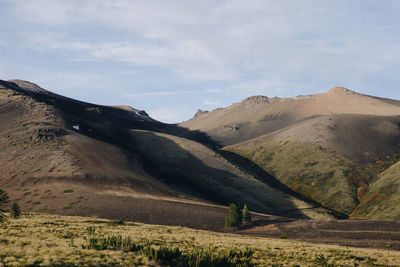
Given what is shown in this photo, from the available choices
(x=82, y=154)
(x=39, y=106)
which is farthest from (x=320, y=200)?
(x=39, y=106)

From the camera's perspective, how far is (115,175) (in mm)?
88812

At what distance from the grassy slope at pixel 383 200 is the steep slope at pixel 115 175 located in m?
12.4

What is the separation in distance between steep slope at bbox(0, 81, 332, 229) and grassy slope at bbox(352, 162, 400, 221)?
40.6ft

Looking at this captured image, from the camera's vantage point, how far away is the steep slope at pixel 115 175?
67.8m

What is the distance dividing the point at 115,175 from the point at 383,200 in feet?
264

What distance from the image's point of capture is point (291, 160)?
145 metres

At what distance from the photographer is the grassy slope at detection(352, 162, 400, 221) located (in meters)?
86.2

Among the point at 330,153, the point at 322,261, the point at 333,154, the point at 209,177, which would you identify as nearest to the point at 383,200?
the point at 333,154

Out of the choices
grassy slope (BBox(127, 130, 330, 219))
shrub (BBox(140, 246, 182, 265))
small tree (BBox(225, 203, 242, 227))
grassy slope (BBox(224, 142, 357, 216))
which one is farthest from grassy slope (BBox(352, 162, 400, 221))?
shrub (BBox(140, 246, 182, 265))

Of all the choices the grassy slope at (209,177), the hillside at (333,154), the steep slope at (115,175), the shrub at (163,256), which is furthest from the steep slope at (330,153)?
the shrub at (163,256)

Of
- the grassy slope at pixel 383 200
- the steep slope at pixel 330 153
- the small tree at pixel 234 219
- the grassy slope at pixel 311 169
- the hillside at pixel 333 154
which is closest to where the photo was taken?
the small tree at pixel 234 219

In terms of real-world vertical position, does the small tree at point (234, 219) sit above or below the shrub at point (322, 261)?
below

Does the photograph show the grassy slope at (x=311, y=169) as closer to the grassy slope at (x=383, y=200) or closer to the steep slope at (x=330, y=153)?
the steep slope at (x=330, y=153)

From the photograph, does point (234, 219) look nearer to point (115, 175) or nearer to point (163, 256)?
point (115, 175)
